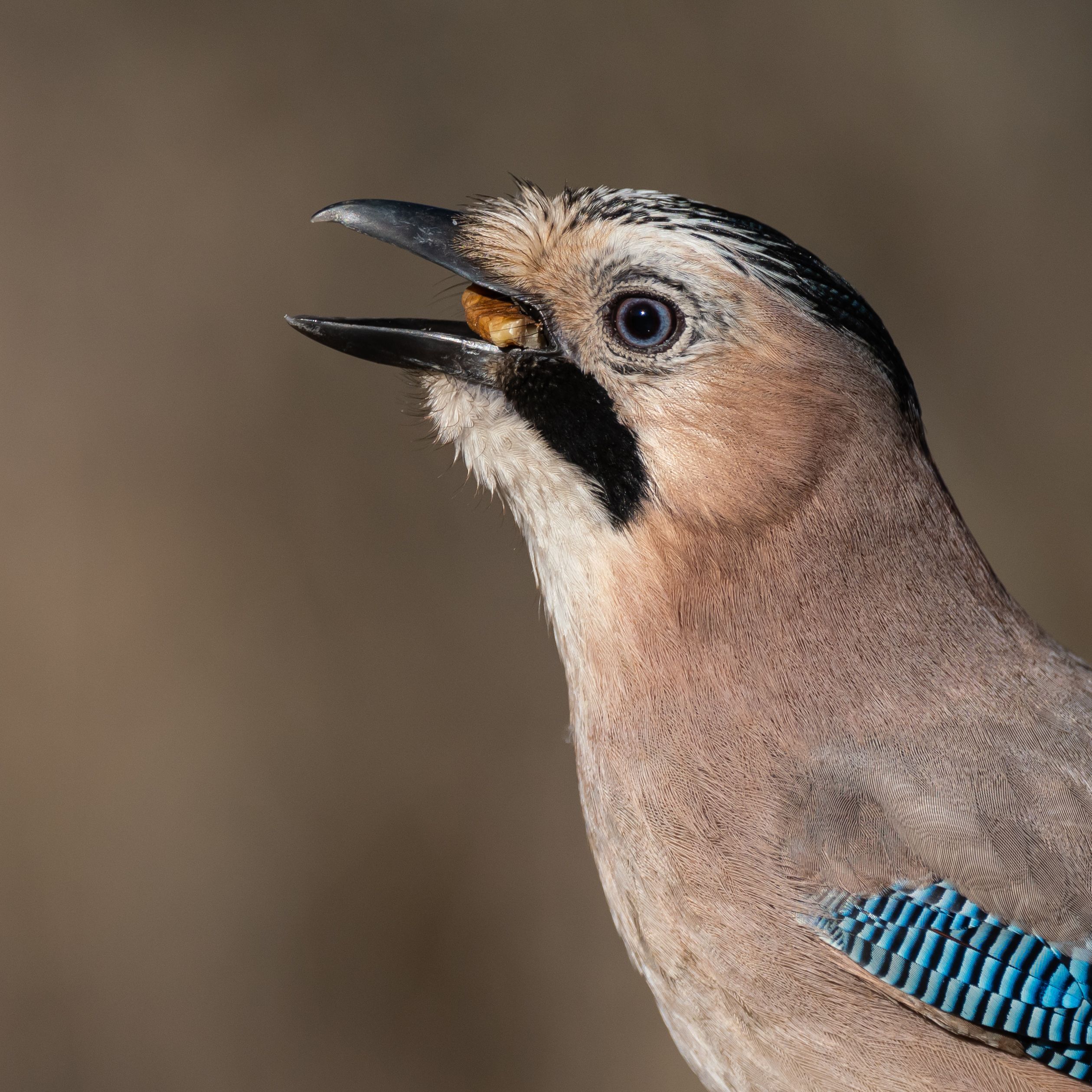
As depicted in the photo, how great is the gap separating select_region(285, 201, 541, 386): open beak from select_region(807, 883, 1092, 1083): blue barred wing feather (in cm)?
135

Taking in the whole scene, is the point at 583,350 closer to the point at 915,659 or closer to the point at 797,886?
the point at 915,659


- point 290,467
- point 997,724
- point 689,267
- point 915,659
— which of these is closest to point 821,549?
point 915,659

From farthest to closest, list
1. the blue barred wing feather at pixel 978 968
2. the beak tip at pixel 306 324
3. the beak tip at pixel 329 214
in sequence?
the beak tip at pixel 329 214 < the beak tip at pixel 306 324 < the blue barred wing feather at pixel 978 968

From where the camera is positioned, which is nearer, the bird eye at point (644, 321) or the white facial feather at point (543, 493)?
the bird eye at point (644, 321)

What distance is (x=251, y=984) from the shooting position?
4.98 meters

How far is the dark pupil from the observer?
7.48 feet

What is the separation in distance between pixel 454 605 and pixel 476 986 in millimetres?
1814

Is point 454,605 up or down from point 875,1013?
down

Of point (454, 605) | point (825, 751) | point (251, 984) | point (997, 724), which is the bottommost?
point (251, 984)

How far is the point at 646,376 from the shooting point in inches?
90.2

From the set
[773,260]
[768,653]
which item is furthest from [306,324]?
[768,653]

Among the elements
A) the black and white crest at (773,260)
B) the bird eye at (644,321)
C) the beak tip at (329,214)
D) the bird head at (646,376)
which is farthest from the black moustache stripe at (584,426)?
the beak tip at (329,214)

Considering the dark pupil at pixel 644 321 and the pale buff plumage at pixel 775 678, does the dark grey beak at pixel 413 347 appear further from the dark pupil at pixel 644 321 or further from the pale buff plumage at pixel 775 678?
the dark pupil at pixel 644 321

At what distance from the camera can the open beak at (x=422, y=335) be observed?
7.94 ft
